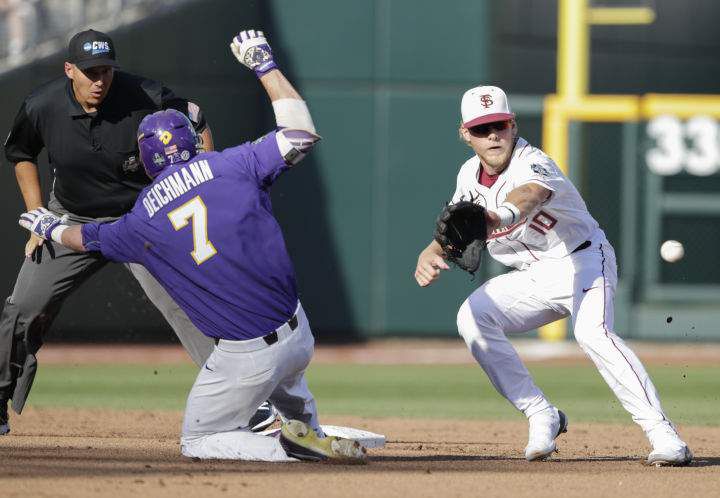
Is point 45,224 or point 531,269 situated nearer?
point 45,224

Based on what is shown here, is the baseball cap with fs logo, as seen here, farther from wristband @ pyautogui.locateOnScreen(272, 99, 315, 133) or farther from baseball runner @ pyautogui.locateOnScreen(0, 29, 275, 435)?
baseball runner @ pyautogui.locateOnScreen(0, 29, 275, 435)

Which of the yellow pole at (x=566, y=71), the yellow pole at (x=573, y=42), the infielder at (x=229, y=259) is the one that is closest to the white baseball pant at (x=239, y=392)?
the infielder at (x=229, y=259)

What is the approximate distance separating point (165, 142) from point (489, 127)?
1.39 metres

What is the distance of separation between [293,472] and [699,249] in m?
8.94

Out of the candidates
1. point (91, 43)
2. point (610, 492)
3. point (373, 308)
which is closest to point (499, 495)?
point (610, 492)

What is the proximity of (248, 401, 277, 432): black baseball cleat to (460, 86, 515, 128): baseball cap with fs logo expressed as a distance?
1.61 metres

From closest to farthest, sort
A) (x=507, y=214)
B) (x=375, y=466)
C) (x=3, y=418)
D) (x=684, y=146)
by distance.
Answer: (x=507, y=214) → (x=375, y=466) → (x=3, y=418) → (x=684, y=146)

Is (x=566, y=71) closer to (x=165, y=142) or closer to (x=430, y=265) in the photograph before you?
(x=430, y=265)

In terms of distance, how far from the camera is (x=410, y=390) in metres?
9.61

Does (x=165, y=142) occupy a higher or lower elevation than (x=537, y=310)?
higher

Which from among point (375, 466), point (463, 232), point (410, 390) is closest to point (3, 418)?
point (375, 466)

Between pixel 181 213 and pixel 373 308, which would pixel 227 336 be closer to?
pixel 181 213

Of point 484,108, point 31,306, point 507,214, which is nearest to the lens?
point 507,214

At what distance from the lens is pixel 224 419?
16.9 ft
